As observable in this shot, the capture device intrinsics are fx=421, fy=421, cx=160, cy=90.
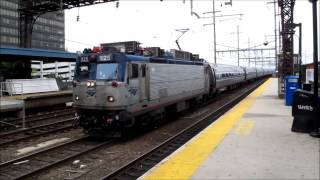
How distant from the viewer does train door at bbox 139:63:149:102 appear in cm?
1388

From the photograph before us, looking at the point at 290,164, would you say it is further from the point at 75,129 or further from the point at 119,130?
the point at 75,129

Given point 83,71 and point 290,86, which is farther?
point 290,86

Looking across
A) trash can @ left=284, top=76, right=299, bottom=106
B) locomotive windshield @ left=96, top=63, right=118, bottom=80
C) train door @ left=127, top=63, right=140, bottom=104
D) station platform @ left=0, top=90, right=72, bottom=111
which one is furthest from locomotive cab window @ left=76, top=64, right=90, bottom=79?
trash can @ left=284, top=76, right=299, bottom=106

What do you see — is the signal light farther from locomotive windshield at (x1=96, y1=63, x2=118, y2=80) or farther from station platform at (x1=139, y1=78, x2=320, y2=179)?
station platform at (x1=139, y1=78, x2=320, y2=179)

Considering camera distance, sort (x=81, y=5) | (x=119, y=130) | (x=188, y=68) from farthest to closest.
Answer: (x=81, y=5), (x=188, y=68), (x=119, y=130)

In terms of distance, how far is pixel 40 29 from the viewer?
2975 inches

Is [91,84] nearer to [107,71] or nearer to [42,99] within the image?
[107,71]

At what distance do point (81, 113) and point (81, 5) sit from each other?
1929 centimetres

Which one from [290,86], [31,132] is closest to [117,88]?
[31,132]

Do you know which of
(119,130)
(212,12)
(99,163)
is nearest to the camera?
(99,163)

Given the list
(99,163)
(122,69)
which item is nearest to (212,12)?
(122,69)

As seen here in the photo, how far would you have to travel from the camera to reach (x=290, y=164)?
26.2ft

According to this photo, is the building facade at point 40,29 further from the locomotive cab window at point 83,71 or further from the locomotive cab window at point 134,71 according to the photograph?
the locomotive cab window at point 134,71

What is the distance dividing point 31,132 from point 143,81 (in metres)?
4.70
